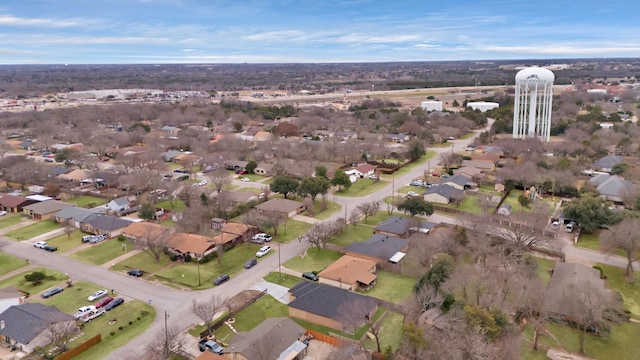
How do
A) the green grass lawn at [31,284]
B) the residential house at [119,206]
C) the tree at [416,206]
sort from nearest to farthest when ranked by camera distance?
the green grass lawn at [31,284] < the tree at [416,206] < the residential house at [119,206]

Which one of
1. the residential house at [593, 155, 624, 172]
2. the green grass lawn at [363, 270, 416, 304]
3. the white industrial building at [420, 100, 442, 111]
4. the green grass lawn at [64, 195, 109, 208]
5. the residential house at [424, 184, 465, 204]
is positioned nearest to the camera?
the green grass lawn at [363, 270, 416, 304]

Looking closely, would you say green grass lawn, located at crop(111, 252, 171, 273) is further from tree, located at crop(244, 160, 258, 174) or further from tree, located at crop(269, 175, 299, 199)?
tree, located at crop(244, 160, 258, 174)

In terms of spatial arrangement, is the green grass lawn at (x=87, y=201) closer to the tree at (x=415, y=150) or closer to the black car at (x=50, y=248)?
the black car at (x=50, y=248)

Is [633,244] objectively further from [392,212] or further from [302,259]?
[302,259]

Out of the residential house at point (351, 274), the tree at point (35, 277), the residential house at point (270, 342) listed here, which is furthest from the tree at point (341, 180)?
the tree at point (35, 277)

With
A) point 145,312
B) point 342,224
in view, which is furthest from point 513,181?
point 145,312

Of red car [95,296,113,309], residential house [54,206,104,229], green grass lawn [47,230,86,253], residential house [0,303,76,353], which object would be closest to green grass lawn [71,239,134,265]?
green grass lawn [47,230,86,253]

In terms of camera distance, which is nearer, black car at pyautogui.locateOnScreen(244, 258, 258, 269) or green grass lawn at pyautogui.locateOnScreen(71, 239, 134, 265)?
black car at pyautogui.locateOnScreen(244, 258, 258, 269)

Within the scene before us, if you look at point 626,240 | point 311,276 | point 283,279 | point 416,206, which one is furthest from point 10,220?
point 626,240
